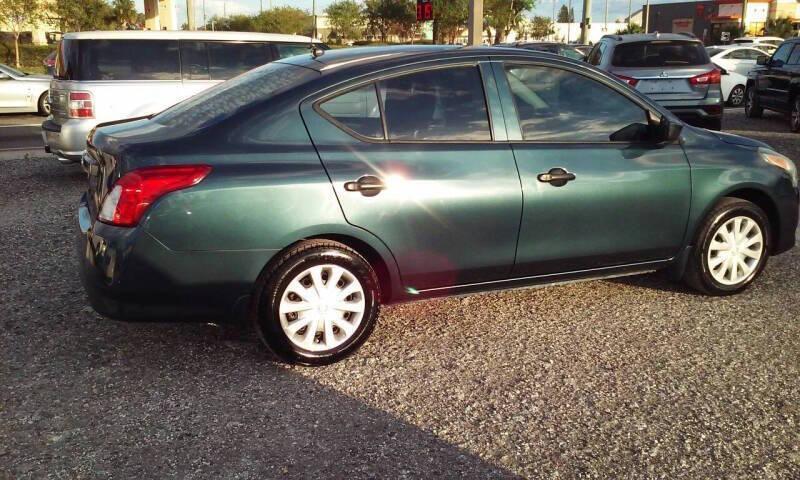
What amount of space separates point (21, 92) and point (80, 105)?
35.1ft

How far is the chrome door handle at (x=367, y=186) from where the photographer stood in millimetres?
3973

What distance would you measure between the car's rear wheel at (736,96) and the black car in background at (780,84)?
334 cm

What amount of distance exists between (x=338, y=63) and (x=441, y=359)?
1.78 meters

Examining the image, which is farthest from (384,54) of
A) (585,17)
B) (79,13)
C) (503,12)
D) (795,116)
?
(503,12)

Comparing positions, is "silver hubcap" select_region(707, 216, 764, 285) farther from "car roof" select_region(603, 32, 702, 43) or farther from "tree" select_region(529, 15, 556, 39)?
"tree" select_region(529, 15, 556, 39)

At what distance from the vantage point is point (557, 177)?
14.6 feet

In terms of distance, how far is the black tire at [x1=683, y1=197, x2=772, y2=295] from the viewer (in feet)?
16.5

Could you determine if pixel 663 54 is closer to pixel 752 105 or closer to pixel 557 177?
pixel 752 105

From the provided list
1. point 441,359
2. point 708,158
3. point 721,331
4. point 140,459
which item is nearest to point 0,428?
point 140,459

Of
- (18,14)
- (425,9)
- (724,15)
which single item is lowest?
(425,9)

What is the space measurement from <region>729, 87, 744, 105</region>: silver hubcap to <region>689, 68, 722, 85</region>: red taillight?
9213 millimetres

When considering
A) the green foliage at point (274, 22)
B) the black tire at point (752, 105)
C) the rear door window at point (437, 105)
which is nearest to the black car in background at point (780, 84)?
the black tire at point (752, 105)

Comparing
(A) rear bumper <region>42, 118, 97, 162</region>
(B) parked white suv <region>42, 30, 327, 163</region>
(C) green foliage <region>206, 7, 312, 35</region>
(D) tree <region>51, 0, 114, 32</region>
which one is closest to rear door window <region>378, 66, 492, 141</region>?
(B) parked white suv <region>42, 30, 327, 163</region>

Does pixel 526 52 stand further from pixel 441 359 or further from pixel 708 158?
pixel 441 359
